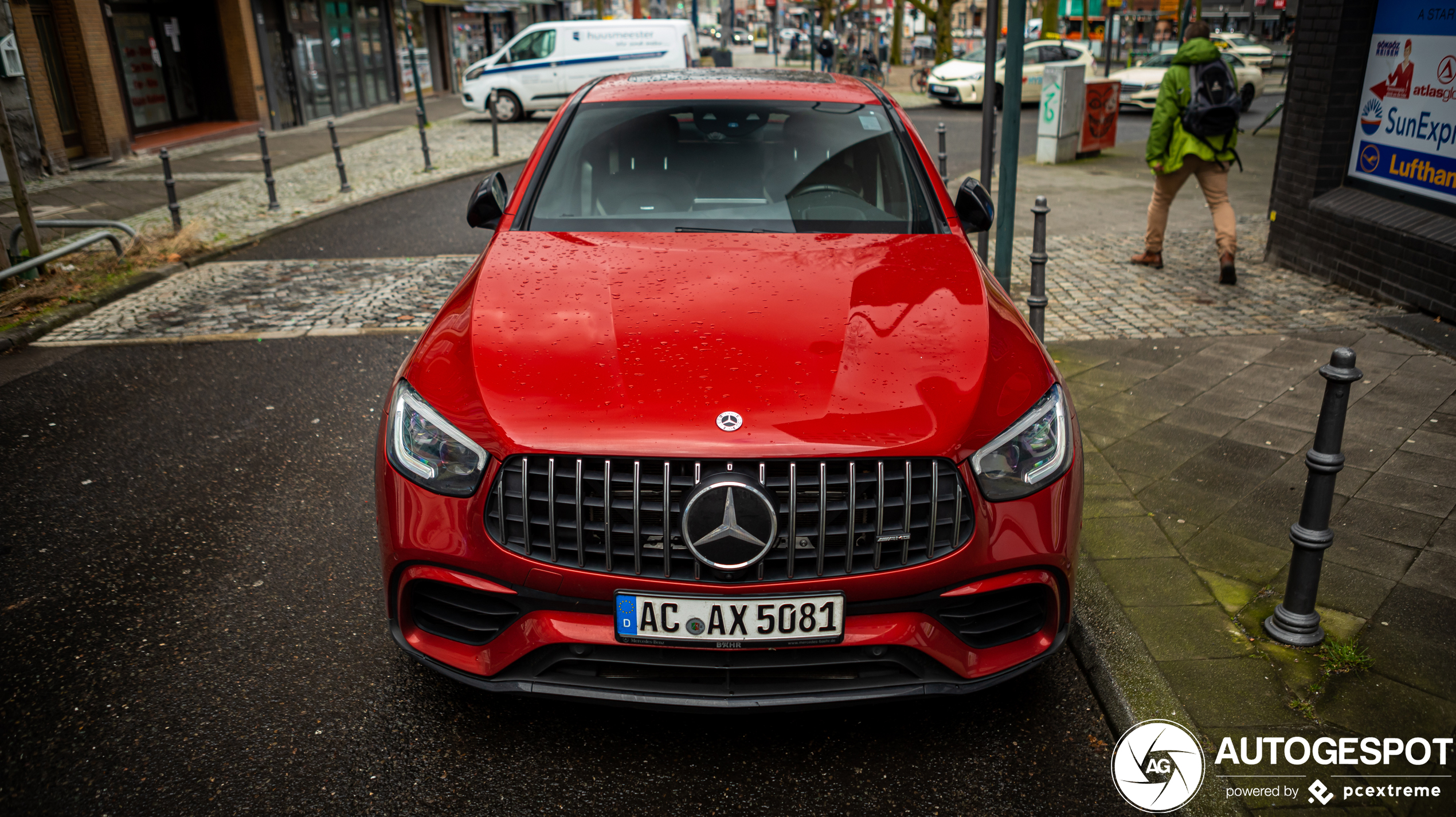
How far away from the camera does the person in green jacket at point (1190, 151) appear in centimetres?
738

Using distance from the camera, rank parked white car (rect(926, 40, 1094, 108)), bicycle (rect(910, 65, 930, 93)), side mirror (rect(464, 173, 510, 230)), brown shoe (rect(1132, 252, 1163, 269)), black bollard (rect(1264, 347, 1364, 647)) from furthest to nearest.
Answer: bicycle (rect(910, 65, 930, 93))
parked white car (rect(926, 40, 1094, 108))
brown shoe (rect(1132, 252, 1163, 269))
side mirror (rect(464, 173, 510, 230))
black bollard (rect(1264, 347, 1364, 647))

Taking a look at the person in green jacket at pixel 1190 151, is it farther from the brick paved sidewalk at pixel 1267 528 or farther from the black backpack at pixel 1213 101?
the brick paved sidewalk at pixel 1267 528

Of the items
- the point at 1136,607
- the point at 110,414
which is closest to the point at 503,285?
the point at 1136,607

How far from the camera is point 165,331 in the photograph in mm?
7199

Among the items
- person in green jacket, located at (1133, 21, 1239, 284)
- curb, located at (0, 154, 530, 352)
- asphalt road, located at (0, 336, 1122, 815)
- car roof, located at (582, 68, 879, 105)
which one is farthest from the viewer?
person in green jacket, located at (1133, 21, 1239, 284)

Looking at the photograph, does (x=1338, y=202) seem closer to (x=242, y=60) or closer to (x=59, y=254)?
(x=59, y=254)

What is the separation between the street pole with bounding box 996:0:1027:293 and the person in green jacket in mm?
2172

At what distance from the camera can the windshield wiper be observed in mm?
3508

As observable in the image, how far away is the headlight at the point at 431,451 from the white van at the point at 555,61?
20861 mm

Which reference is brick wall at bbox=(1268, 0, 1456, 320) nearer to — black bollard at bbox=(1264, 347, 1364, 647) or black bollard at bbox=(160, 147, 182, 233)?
black bollard at bbox=(1264, 347, 1364, 647)

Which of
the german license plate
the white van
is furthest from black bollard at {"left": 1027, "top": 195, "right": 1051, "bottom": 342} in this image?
the white van

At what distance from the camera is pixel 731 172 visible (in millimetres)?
3857

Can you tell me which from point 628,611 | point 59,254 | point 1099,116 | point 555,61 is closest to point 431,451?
point 628,611

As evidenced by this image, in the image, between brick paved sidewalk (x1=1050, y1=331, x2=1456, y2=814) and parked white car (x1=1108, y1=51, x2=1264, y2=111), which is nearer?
brick paved sidewalk (x1=1050, y1=331, x2=1456, y2=814)
